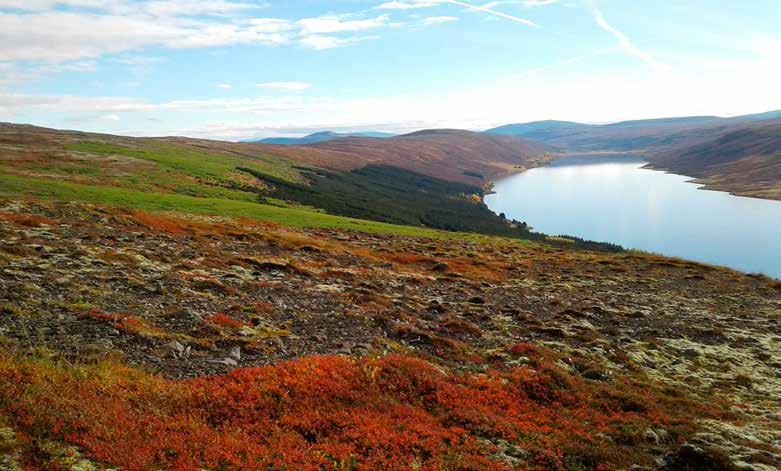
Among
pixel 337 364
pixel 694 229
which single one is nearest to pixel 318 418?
pixel 337 364

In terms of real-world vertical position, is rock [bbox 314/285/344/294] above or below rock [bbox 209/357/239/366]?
below

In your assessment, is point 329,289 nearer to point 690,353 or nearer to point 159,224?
point 690,353

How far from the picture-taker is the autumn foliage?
9844 mm

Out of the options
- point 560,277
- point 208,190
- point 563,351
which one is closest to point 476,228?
point 208,190

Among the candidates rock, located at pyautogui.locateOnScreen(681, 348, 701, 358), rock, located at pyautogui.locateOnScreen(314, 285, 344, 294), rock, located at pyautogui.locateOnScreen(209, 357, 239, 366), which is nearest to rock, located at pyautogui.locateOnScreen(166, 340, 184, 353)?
rock, located at pyautogui.locateOnScreen(209, 357, 239, 366)

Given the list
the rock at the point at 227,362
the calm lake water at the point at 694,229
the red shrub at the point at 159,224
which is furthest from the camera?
the calm lake water at the point at 694,229

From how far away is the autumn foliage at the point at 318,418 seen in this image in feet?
32.3

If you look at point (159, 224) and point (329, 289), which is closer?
point (329, 289)

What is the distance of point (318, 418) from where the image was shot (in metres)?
12.2

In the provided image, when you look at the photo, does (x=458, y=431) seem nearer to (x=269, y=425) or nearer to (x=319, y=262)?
(x=269, y=425)

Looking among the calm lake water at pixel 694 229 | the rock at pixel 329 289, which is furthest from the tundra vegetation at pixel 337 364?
the calm lake water at pixel 694 229

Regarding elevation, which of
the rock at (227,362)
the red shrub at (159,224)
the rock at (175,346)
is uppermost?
the red shrub at (159,224)

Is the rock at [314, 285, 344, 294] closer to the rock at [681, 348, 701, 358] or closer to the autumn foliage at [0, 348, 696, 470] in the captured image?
the autumn foliage at [0, 348, 696, 470]

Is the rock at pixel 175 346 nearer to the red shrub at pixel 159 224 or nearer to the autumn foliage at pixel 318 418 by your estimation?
the autumn foliage at pixel 318 418
